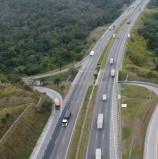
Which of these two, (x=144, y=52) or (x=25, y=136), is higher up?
(x=144, y=52)

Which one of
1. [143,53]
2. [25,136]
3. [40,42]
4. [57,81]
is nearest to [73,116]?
[25,136]

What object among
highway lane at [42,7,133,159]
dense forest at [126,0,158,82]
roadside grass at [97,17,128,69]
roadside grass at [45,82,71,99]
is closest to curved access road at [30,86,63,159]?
highway lane at [42,7,133,159]

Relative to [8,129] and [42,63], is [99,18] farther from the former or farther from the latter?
[8,129]

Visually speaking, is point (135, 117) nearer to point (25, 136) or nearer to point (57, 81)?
point (25, 136)

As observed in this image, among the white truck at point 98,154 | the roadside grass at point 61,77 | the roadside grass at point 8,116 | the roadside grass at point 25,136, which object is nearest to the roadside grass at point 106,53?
Result: the roadside grass at point 61,77

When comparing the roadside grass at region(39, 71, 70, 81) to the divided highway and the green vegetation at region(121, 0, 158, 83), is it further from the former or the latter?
the green vegetation at region(121, 0, 158, 83)
